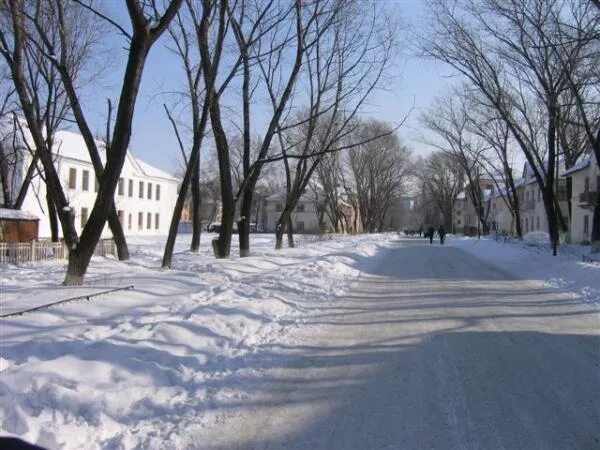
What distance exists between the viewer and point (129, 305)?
931 centimetres

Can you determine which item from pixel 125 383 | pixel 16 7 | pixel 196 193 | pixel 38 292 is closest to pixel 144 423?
pixel 125 383

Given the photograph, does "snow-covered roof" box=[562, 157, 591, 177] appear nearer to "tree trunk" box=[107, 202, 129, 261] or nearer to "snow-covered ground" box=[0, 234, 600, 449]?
"tree trunk" box=[107, 202, 129, 261]

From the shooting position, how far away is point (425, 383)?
6.11 metres

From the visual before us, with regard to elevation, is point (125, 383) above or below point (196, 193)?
below

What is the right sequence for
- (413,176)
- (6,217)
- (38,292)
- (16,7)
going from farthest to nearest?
(413,176) < (6,217) < (16,7) < (38,292)

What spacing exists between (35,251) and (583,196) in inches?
1454

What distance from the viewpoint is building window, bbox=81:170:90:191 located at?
4994 cm

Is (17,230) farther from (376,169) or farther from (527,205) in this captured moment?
(527,205)

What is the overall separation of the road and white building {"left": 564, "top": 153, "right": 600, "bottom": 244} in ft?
119

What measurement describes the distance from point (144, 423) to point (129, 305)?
15.4 ft

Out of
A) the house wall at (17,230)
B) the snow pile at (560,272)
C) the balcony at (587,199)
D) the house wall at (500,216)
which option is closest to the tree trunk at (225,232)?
the snow pile at (560,272)

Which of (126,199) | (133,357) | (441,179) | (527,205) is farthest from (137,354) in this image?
(441,179)

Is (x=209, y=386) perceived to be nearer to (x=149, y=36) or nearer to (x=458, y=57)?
(x=149, y=36)

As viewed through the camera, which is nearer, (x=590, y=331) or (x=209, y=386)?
(x=209, y=386)
